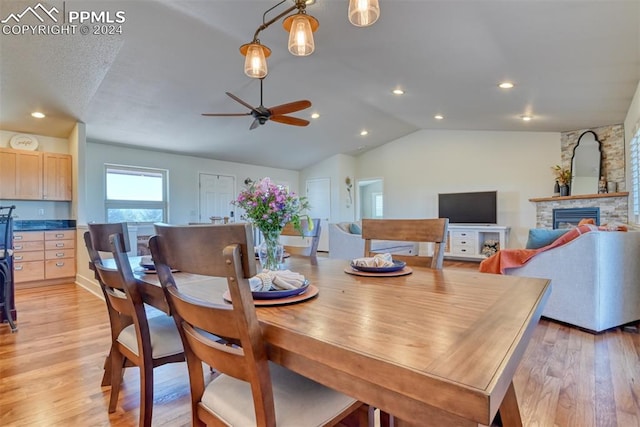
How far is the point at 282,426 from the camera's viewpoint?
829 mm

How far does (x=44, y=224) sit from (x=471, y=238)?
7547 millimetres

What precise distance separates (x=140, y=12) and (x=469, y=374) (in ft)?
12.2

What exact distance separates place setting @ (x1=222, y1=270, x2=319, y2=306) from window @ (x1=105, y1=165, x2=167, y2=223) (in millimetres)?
6038

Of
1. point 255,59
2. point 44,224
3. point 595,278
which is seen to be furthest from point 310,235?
point 44,224

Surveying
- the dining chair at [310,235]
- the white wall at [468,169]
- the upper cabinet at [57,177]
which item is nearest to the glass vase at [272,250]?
the dining chair at [310,235]

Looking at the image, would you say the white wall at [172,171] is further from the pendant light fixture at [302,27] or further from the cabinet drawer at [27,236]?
the pendant light fixture at [302,27]

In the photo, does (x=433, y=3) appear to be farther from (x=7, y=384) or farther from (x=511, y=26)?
(x=7, y=384)

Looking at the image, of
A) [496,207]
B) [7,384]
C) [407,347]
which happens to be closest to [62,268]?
[7,384]

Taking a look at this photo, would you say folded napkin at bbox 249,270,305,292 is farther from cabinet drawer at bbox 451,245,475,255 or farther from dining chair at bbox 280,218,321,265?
cabinet drawer at bbox 451,245,475,255

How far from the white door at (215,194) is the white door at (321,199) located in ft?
7.27

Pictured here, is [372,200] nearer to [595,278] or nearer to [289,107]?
[289,107]

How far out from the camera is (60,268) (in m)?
4.71

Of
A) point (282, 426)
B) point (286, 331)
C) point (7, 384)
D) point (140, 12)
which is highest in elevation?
point (140, 12)

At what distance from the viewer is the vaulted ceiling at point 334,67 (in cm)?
259
